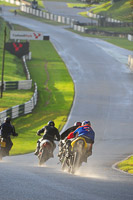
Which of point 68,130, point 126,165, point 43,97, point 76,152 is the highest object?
point 68,130

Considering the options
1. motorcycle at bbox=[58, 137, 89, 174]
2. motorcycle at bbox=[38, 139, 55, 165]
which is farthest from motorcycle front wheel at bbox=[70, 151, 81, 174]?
motorcycle at bbox=[38, 139, 55, 165]

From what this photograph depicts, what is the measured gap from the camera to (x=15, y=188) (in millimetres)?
11156

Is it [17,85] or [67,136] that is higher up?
[67,136]

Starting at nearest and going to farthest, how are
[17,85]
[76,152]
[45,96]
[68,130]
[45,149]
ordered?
[76,152] → [68,130] → [45,149] → [45,96] → [17,85]

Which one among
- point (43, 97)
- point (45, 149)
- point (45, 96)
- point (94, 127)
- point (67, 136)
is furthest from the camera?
point (45, 96)

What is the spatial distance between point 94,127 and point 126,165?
1411 centimetres

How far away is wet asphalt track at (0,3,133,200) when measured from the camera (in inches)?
460

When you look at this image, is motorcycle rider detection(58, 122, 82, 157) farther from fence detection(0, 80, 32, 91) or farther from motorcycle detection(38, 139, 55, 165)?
fence detection(0, 80, 32, 91)

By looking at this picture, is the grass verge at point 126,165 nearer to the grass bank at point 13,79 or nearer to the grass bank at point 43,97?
the grass bank at point 43,97

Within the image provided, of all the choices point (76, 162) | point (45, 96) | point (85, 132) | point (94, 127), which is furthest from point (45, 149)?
point (45, 96)

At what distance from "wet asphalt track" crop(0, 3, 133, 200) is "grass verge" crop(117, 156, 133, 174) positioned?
0.53 metres

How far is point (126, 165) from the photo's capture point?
23.8 meters

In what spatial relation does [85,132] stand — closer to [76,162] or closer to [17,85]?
[76,162]

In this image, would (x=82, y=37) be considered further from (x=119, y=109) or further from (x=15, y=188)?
(x=15, y=188)
